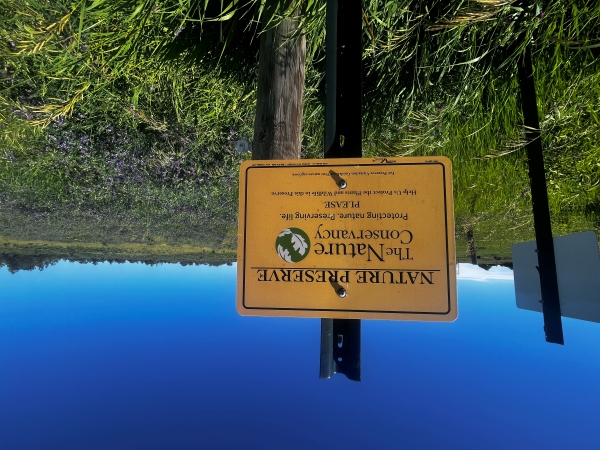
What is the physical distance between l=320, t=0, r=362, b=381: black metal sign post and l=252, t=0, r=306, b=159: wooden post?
1.14 ft

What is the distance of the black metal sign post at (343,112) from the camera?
629 millimetres

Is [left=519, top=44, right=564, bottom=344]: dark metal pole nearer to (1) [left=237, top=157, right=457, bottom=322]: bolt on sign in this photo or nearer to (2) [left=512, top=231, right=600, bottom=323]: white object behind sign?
(2) [left=512, top=231, right=600, bottom=323]: white object behind sign

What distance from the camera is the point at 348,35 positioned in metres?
0.67

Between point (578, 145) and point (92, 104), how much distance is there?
8.85 feet

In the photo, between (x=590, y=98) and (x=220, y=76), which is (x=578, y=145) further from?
(x=220, y=76)

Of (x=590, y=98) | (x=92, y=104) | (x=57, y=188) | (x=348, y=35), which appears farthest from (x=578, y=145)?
(x=57, y=188)

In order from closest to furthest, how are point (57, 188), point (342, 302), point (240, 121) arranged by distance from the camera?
1. point (342, 302)
2. point (240, 121)
3. point (57, 188)

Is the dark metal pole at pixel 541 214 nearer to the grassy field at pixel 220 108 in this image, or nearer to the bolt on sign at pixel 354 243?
the grassy field at pixel 220 108

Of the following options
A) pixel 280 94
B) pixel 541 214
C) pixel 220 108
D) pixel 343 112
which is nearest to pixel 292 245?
pixel 343 112

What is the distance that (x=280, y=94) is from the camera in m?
1.06

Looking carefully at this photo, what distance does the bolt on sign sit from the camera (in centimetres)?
59

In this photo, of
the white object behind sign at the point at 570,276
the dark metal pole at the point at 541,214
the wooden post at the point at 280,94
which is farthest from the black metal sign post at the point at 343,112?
the dark metal pole at the point at 541,214

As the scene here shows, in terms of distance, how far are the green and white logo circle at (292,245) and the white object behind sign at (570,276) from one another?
2.27 feet

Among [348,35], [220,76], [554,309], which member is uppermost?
[220,76]
